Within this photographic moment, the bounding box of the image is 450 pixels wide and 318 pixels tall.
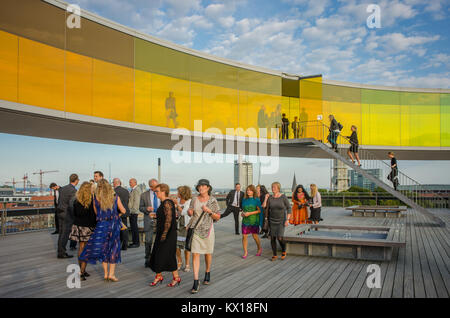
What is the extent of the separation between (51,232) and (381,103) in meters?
22.1

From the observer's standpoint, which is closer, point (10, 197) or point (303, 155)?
point (10, 197)

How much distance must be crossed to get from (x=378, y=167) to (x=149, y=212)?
1539cm

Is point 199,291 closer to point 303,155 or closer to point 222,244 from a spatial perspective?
point 222,244

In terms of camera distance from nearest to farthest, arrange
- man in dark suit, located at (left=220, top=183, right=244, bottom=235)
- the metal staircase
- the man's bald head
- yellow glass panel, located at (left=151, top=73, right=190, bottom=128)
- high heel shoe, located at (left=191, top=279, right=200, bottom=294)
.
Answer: high heel shoe, located at (left=191, top=279, right=200, bottom=294) < the man's bald head < man in dark suit, located at (left=220, top=183, right=244, bottom=235) < the metal staircase < yellow glass panel, located at (left=151, top=73, right=190, bottom=128)

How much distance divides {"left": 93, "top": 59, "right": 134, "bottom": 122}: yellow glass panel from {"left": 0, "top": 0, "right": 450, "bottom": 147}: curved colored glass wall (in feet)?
0.13

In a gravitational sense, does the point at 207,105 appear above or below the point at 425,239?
above

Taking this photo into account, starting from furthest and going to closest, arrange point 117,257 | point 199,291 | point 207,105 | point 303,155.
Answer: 1. point 303,155
2. point 207,105
3. point 117,257
4. point 199,291

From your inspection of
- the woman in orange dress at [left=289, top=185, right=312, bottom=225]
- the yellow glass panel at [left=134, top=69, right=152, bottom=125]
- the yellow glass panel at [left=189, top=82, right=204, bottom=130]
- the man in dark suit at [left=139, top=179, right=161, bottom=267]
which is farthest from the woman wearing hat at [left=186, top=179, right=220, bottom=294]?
the yellow glass panel at [left=189, top=82, right=204, bottom=130]

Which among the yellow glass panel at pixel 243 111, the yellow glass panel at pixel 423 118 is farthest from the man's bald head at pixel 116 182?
the yellow glass panel at pixel 423 118

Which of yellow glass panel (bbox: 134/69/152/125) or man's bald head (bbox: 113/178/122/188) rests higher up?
yellow glass panel (bbox: 134/69/152/125)

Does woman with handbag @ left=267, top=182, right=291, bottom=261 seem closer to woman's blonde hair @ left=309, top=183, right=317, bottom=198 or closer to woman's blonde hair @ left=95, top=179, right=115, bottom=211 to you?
woman's blonde hair @ left=95, top=179, right=115, bottom=211

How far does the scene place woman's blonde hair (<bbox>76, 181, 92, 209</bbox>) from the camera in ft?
21.8

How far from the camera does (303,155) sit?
75.3ft
